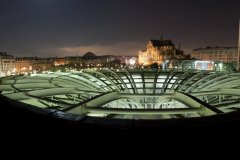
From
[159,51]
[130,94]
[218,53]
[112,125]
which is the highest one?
[218,53]

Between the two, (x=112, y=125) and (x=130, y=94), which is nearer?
(x=112, y=125)

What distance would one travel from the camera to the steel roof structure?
9164 mm

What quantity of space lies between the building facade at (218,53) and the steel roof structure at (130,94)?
81.6m

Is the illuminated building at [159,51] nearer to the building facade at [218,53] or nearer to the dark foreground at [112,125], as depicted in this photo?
the building facade at [218,53]

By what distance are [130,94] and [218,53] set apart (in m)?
110

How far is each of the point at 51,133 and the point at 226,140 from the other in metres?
3.64

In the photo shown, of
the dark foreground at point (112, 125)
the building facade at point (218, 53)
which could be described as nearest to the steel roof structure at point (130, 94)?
the dark foreground at point (112, 125)

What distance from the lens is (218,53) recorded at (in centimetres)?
11394

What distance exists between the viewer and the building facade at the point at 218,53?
338ft

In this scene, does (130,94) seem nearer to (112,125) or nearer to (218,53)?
(112,125)

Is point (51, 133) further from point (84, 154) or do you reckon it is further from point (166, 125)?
point (166, 125)

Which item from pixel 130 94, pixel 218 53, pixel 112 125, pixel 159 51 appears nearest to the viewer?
pixel 112 125

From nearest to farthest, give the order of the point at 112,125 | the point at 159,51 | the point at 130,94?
the point at 112,125
the point at 130,94
the point at 159,51

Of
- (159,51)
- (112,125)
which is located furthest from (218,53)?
(112,125)
